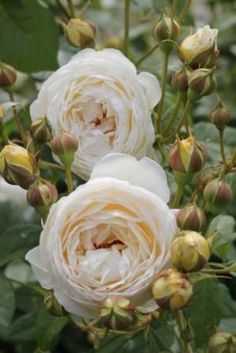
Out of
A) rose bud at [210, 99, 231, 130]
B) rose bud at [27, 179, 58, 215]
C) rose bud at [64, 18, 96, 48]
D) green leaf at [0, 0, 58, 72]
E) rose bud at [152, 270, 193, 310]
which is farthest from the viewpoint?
green leaf at [0, 0, 58, 72]

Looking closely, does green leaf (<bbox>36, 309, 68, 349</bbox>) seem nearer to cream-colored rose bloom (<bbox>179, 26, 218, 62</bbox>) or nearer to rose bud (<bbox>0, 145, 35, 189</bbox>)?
rose bud (<bbox>0, 145, 35, 189</bbox>)

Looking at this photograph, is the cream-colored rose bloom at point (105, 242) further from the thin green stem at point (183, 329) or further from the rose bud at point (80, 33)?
the rose bud at point (80, 33)

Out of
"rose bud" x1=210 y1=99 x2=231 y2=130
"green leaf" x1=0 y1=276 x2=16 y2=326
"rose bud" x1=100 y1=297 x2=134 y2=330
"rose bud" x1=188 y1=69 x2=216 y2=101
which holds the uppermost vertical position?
"rose bud" x1=188 y1=69 x2=216 y2=101

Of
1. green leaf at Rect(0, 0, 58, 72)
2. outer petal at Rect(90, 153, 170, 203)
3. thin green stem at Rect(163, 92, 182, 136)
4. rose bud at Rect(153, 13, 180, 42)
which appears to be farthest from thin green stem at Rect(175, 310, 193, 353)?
green leaf at Rect(0, 0, 58, 72)

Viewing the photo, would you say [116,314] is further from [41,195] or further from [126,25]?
[126,25]

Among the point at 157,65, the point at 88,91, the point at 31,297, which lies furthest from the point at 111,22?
the point at 88,91

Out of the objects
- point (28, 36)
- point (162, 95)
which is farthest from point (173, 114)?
point (28, 36)
